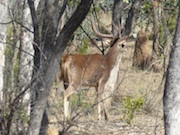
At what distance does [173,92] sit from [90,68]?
6.62 metres

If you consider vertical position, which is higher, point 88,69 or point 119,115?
point 88,69

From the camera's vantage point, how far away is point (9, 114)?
22.4ft

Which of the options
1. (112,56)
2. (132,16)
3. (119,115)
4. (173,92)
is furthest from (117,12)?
(173,92)

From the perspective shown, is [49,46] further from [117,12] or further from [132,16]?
[117,12]

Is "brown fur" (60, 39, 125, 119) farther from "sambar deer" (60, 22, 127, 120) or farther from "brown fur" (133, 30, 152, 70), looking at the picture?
"brown fur" (133, 30, 152, 70)

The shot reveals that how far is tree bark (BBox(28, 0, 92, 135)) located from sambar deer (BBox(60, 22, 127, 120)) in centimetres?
464

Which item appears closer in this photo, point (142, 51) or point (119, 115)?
point (119, 115)

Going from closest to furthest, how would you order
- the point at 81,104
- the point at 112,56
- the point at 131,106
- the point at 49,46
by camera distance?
the point at 49,46 → the point at 81,104 → the point at 131,106 → the point at 112,56

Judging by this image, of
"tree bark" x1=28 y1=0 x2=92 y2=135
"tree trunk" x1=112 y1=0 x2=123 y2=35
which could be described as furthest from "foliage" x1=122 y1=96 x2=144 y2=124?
"tree bark" x1=28 y1=0 x2=92 y2=135

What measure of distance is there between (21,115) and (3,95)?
1.49ft

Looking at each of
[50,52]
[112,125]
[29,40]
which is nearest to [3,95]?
[50,52]

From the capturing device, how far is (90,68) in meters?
12.0

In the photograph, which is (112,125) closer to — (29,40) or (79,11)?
(29,40)

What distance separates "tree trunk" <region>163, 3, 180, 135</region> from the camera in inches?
211
